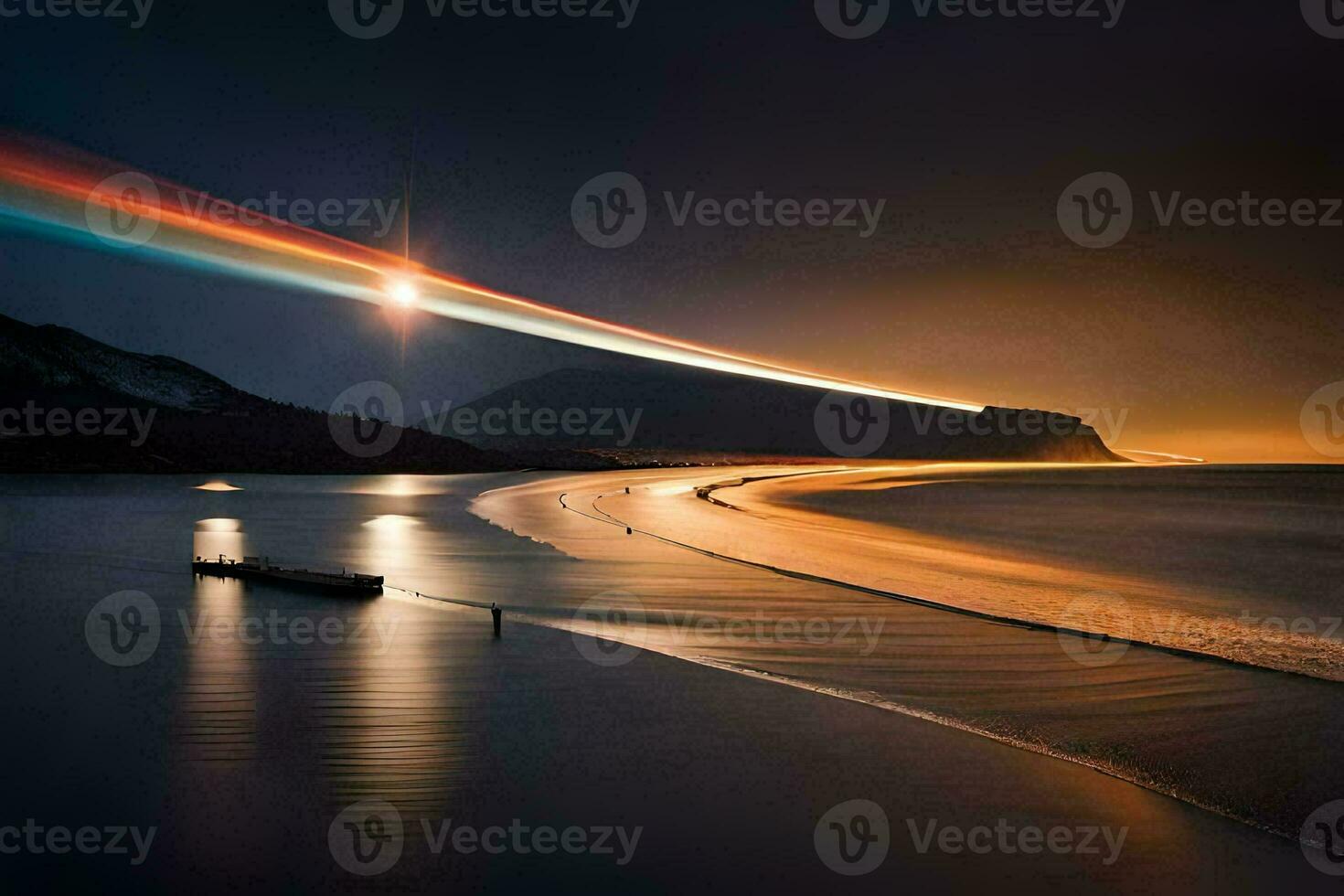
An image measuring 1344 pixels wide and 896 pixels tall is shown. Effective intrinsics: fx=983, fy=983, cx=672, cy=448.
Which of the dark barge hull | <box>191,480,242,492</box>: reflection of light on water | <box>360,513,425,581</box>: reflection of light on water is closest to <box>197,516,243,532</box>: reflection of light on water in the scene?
<box>360,513,425,581</box>: reflection of light on water

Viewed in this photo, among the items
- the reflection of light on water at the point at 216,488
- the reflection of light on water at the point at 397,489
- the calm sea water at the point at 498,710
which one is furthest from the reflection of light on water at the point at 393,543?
the reflection of light on water at the point at 216,488

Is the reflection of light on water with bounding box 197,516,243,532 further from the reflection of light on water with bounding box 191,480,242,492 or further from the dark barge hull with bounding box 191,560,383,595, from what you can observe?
the reflection of light on water with bounding box 191,480,242,492

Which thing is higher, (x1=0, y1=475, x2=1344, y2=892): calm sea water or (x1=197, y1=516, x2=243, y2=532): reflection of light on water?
(x1=197, y1=516, x2=243, y2=532): reflection of light on water

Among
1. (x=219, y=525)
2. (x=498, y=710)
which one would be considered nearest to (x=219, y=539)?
(x=219, y=525)

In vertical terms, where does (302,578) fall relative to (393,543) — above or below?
below

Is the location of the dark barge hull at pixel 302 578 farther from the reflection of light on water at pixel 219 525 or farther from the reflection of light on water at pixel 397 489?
the reflection of light on water at pixel 397 489

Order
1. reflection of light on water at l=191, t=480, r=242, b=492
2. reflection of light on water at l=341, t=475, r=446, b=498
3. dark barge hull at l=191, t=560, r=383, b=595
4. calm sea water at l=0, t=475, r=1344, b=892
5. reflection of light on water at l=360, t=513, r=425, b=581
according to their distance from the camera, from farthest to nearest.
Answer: reflection of light on water at l=191, t=480, r=242, b=492 < reflection of light on water at l=341, t=475, r=446, b=498 < reflection of light on water at l=360, t=513, r=425, b=581 < dark barge hull at l=191, t=560, r=383, b=595 < calm sea water at l=0, t=475, r=1344, b=892

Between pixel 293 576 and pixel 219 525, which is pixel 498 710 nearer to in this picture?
pixel 293 576
